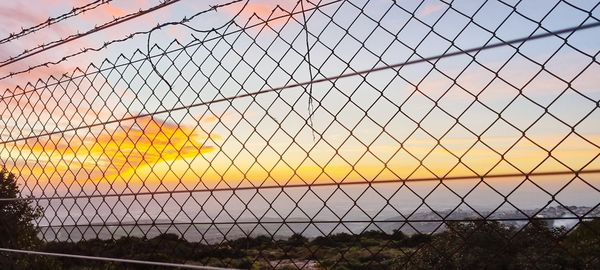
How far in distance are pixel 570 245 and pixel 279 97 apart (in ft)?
10.3

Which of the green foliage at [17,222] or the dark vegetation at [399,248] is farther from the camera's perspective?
the green foliage at [17,222]

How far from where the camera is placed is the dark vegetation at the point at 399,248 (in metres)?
2.51

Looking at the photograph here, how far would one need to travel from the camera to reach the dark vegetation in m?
2.51

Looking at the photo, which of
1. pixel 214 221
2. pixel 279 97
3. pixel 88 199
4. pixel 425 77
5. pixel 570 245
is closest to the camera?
pixel 425 77

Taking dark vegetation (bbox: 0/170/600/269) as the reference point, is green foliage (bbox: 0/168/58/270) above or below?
above

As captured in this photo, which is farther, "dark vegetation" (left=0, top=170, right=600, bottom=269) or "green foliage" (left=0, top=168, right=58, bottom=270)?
"green foliage" (left=0, top=168, right=58, bottom=270)

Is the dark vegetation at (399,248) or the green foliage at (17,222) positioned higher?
the green foliage at (17,222)

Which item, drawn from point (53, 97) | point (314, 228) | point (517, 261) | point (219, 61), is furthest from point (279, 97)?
point (517, 261)

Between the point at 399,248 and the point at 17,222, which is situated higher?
the point at 17,222

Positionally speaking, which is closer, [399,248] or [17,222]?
[399,248]

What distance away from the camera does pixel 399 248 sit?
2598 millimetres

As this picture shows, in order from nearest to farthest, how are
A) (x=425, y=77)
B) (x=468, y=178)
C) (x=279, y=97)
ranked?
(x=468, y=178)
(x=425, y=77)
(x=279, y=97)

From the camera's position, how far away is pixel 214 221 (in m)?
2.15

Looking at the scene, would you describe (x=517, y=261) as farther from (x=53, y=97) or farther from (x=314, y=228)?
(x=53, y=97)
